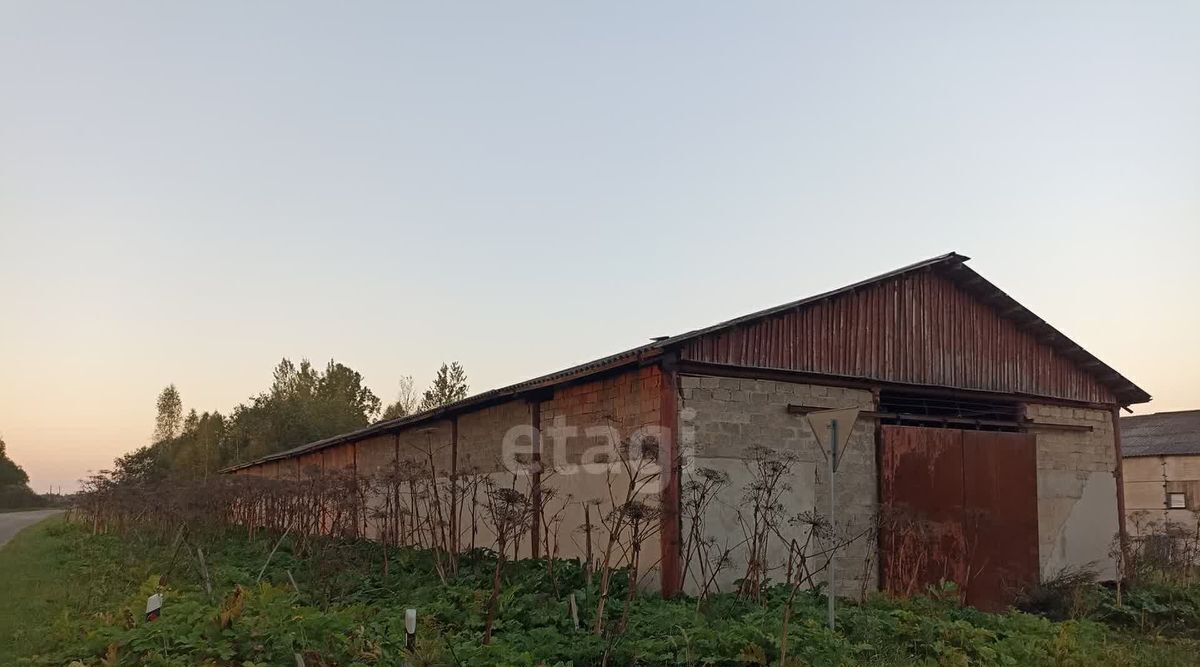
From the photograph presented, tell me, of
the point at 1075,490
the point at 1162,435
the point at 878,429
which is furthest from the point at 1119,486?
the point at 1162,435

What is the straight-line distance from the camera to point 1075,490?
1622cm

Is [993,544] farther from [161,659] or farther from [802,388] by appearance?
[161,659]

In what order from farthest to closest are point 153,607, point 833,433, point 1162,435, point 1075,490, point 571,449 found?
point 1162,435 < point 1075,490 < point 571,449 < point 833,433 < point 153,607

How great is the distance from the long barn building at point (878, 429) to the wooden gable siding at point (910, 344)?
0.03 meters

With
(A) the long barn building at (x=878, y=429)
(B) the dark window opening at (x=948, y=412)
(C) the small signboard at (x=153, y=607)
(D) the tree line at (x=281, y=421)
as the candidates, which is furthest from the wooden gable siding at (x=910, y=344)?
(D) the tree line at (x=281, y=421)

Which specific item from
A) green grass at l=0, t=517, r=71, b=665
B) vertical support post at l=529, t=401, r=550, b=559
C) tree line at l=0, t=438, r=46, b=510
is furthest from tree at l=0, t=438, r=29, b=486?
vertical support post at l=529, t=401, r=550, b=559

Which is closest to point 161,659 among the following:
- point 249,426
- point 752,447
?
point 752,447

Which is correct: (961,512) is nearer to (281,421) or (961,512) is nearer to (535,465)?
(535,465)

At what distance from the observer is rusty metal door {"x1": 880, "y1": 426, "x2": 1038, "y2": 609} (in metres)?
13.6

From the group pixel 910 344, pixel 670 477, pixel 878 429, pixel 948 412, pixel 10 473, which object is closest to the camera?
pixel 670 477

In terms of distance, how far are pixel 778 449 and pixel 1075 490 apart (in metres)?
7.00

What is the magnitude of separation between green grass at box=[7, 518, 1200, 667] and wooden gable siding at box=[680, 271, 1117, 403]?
3.43 meters

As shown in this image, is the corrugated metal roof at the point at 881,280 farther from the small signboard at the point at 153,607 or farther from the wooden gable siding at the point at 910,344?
the small signboard at the point at 153,607

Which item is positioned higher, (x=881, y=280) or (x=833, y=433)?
(x=881, y=280)
